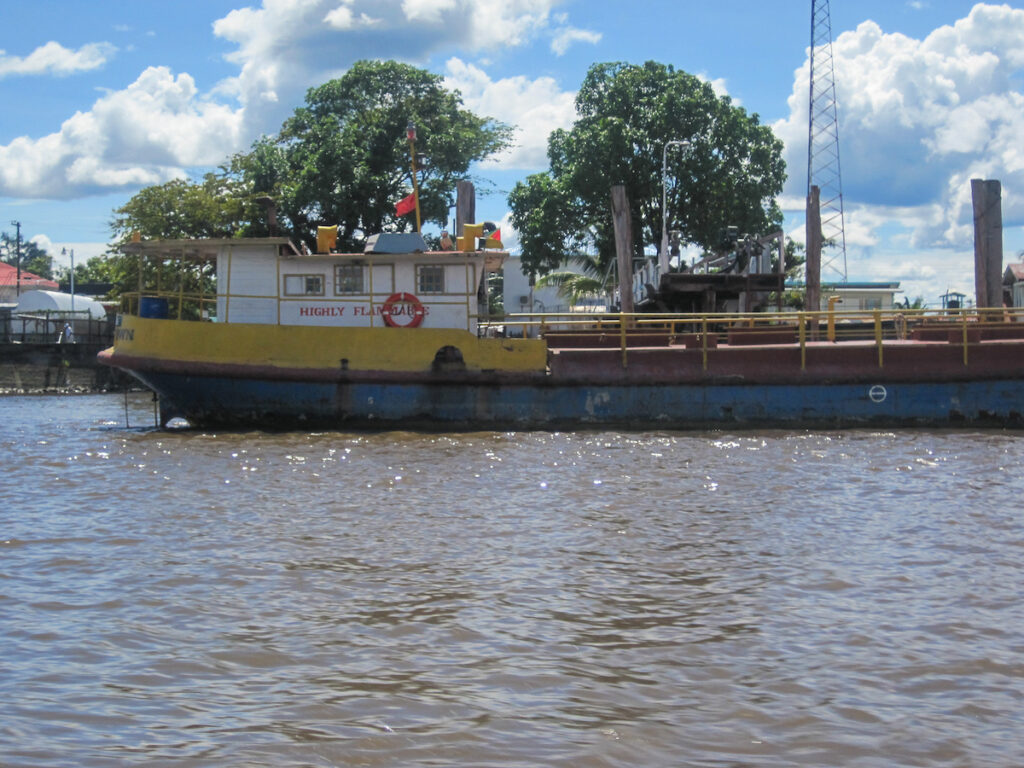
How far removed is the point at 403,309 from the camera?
1648 cm

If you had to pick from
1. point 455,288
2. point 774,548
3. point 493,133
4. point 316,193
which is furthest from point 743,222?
point 774,548

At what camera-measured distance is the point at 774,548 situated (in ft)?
24.1

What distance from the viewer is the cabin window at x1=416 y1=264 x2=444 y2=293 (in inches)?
654

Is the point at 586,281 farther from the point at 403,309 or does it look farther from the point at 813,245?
the point at 403,309

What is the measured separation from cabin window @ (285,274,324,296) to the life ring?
1114 mm

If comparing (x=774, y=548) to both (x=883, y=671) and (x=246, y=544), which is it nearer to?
(x=883, y=671)

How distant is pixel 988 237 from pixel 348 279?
11732 mm

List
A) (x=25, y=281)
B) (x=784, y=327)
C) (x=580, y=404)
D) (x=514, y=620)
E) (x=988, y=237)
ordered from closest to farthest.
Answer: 1. (x=514, y=620)
2. (x=580, y=404)
3. (x=784, y=327)
4. (x=988, y=237)
5. (x=25, y=281)

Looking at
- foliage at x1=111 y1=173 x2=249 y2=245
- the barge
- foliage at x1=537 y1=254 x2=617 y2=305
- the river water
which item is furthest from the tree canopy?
the river water

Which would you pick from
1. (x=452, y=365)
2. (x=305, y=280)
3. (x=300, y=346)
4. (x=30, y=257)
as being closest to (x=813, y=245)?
(x=452, y=365)

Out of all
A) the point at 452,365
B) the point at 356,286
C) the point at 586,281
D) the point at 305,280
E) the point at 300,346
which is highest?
the point at 586,281

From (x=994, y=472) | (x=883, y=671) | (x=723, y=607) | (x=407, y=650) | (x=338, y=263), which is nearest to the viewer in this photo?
(x=883, y=671)

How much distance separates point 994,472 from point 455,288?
867 centimetres

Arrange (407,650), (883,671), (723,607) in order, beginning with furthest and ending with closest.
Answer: (723,607) < (407,650) < (883,671)
